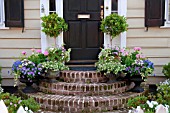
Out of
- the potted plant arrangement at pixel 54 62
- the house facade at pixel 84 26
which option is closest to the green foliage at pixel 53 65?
the potted plant arrangement at pixel 54 62

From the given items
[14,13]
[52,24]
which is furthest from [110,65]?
[14,13]

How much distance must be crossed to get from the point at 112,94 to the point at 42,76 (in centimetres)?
128

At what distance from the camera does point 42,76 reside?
4.99 m

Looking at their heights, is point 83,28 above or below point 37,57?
above

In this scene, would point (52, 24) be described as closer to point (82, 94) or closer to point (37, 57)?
point (37, 57)

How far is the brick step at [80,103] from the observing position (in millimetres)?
4422

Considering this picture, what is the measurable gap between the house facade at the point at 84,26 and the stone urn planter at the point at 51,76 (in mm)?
780

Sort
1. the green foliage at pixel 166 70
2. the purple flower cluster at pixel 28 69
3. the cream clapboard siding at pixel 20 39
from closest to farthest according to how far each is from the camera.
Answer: the purple flower cluster at pixel 28 69 → the green foliage at pixel 166 70 → the cream clapboard siding at pixel 20 39

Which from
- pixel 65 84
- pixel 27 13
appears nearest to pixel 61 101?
pixel 65 84

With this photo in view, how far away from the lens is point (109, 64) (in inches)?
193

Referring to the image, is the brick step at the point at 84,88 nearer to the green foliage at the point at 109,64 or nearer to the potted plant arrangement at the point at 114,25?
the green foliage at the point at 109,64

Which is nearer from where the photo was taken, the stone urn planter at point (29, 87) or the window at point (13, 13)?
the stone urn planter at point (29, 87)

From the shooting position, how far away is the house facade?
543 cm

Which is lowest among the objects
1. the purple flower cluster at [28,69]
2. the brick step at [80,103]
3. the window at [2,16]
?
the brick step at [80,103]
